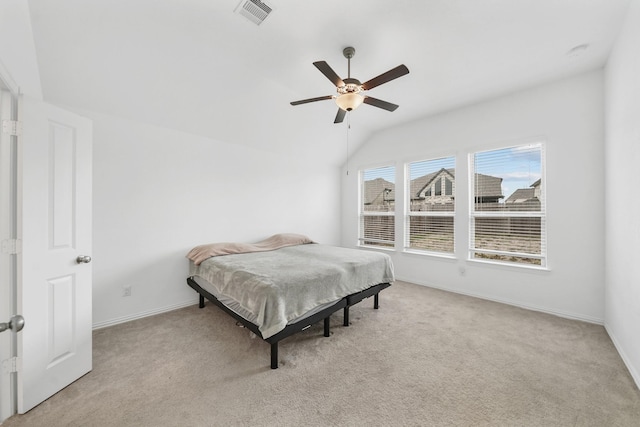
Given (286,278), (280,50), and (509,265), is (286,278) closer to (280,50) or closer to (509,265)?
(280,50)

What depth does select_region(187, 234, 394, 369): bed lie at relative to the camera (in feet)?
6.55

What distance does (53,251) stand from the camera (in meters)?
1.71

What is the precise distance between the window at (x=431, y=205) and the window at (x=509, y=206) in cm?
34

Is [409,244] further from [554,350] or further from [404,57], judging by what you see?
[404,57]

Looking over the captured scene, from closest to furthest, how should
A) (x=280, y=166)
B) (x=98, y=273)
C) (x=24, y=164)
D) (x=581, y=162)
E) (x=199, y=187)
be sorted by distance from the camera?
(x=24, y=164), (x=98, y=273), (x=581, y=162), (x=199, y=187), (x=280, y=166)

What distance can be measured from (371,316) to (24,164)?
3.30m

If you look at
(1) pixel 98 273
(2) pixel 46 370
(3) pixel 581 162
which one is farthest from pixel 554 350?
(1) pixel 98 273

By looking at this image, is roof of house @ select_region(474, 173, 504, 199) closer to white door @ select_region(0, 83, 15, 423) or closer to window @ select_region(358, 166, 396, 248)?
window @ select_region(358, 166, 396, 248)

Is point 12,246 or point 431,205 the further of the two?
point 431,205

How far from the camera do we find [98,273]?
107 inches

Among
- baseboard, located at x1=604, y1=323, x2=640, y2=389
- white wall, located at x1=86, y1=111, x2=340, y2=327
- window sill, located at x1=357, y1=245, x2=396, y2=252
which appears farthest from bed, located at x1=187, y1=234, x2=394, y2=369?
baseboard, located at x1=604, y1=323, x2=640, y2=389

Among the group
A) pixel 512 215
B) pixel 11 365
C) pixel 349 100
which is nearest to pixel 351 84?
pixel 349 100

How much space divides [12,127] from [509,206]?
16.6 ft

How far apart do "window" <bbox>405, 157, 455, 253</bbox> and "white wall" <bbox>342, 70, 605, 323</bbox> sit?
18 cm
